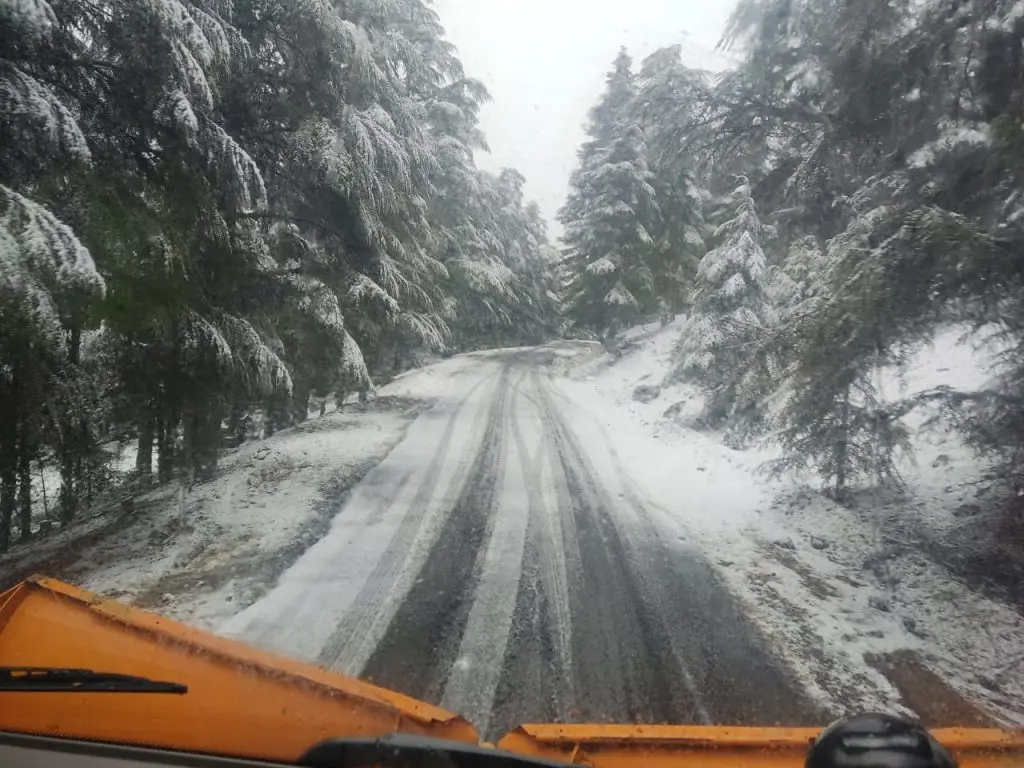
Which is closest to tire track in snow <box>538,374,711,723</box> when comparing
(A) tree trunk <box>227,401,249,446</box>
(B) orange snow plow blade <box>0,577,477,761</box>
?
(B) orange snow plow blade <box>0,577,477,761</box>

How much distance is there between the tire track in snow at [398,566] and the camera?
433 centimetres

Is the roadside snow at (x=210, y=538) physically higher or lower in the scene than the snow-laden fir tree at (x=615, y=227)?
lower

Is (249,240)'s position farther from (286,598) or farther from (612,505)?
(612,505)

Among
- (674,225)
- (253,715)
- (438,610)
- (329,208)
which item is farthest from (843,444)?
(674,225)

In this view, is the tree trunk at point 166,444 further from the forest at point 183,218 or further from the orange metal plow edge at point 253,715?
the orange metal plow edge at point 253,715

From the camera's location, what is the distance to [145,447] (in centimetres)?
797

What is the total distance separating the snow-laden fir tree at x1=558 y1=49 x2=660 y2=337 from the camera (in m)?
23.7

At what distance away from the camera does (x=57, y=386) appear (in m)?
4.24

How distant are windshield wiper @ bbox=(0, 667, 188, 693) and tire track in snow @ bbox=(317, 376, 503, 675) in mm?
2116

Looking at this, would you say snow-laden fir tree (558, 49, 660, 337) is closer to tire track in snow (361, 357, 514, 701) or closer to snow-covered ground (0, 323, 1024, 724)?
snow-covered ground (0, 323, 1024, 724)

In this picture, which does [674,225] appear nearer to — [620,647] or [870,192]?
[870,192]

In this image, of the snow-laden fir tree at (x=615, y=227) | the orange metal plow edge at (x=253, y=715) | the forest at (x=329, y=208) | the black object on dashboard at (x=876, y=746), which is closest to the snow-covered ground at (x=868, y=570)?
the forest at (x=329, y=208)

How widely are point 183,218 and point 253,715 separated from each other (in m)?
5.23

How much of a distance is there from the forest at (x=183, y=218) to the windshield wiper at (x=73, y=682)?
2.23m
